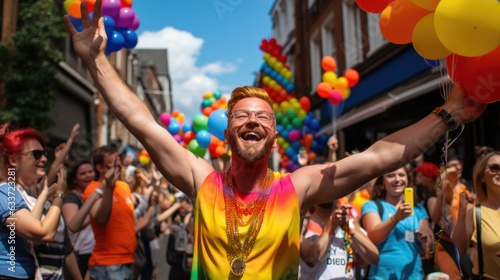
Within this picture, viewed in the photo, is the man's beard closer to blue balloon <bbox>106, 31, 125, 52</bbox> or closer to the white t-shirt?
the white t-shirt

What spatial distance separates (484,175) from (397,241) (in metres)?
0.73

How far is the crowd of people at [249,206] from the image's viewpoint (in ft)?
5.99

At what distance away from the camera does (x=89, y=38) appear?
1999 mm

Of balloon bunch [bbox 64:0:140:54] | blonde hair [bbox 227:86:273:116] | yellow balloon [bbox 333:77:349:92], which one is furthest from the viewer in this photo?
yellow balloon [bbox 333:77:349:92]

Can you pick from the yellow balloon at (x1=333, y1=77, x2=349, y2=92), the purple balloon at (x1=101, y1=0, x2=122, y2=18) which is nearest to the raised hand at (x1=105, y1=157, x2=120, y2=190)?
the purple balloon at (x1=101, y1=0, x2=122, y2=18)

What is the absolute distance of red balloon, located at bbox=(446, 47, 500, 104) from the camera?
5.84 feet

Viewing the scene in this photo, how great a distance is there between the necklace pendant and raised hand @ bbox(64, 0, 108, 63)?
102cm

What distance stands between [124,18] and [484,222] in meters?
3.21

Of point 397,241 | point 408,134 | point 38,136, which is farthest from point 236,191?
point 397,241

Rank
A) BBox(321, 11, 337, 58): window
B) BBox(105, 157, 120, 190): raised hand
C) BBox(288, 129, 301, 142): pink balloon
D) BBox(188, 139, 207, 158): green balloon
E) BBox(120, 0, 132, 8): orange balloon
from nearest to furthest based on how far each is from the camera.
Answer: BBox(105, 157, 120, 190): raised hand → BBox(120, 0, 132, 8): orange balloon → BBox(188, 139, 207, 158): green balloon → BBox(288, 129, 301, 142): pink balloon → BBox(321, 11, 337, 58): window

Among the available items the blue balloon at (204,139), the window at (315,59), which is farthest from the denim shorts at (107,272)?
the window at (315,59)

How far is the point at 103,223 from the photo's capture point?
12.5 ft

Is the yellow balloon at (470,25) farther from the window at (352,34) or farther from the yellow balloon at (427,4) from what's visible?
the window at (352,34)

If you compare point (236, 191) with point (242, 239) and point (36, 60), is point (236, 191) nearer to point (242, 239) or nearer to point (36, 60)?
point (242, 239)
